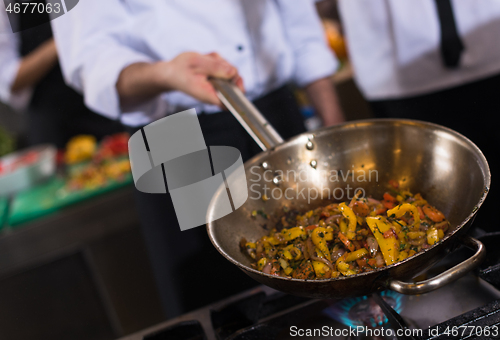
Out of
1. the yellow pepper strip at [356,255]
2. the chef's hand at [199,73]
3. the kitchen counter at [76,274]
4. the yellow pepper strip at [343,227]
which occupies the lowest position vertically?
the kitchen counter at [76,274]

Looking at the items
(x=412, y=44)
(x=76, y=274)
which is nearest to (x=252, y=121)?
(x=412, y=44)

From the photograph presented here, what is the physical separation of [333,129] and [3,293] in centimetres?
113

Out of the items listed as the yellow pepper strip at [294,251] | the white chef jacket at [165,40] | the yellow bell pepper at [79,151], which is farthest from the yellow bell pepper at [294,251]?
the yellow bell pepper at [79,151]

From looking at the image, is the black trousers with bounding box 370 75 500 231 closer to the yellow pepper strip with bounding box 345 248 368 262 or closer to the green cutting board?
the yellow pepper strip with bounding box 345 248 368 262

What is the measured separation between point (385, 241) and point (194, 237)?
0.46 metres

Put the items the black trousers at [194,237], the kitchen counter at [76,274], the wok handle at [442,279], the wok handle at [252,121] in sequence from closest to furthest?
the wok handle at [442,279] → the wok handle at [252,121] → the black trousers at [194,237] → the kitchen counter at [76,274]

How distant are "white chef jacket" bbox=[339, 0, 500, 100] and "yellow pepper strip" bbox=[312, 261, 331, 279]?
651 millimetres

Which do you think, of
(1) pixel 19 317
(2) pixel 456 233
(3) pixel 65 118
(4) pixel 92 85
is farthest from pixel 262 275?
(3) pixel 65 118

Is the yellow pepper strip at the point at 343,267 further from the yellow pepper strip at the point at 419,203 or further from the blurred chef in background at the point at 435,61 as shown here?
the blurred chef in background at the point at 435,61

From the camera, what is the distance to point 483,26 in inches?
34.2

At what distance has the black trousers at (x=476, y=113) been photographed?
36.1 inches

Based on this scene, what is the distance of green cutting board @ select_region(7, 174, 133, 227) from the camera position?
1190 millimetres

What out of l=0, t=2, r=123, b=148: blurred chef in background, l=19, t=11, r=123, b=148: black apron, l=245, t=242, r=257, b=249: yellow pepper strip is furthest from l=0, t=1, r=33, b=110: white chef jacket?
l=245, t=242, r=257, b=249: yellow pepper strip

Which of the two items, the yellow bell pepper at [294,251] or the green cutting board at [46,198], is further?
the green cutting board at [46,198]
